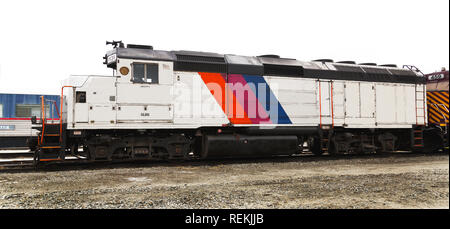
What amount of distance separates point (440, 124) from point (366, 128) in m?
4.04

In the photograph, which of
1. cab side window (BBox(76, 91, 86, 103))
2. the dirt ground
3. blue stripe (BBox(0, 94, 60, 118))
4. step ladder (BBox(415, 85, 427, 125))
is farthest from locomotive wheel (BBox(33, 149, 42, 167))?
step ladder (BBox(415, 85, 427, 125))

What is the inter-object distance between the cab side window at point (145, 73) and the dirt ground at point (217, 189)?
114 inches

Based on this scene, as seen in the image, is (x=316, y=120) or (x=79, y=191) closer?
(x=79, y=191)

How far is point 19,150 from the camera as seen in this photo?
1585 cm

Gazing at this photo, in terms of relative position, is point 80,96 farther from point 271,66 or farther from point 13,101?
point 13,101

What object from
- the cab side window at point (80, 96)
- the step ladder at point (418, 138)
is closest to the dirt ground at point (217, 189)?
the cab side window at point (80, 96)

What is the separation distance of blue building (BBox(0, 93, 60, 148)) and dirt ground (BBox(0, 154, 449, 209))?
9076 mm

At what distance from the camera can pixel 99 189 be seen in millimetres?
5668

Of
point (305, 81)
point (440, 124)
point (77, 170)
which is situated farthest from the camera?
point (440, 124)

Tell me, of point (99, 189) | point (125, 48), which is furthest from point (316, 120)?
point (99, 189)

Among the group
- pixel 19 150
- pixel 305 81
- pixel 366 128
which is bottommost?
pixel 19 150

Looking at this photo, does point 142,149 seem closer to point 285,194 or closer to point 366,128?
point 285,194

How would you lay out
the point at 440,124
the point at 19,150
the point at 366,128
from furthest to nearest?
1. the point at 19,150
2. the point at 440,124
3. the point at 366,128

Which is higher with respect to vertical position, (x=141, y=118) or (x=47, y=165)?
(x=141, y=118)
